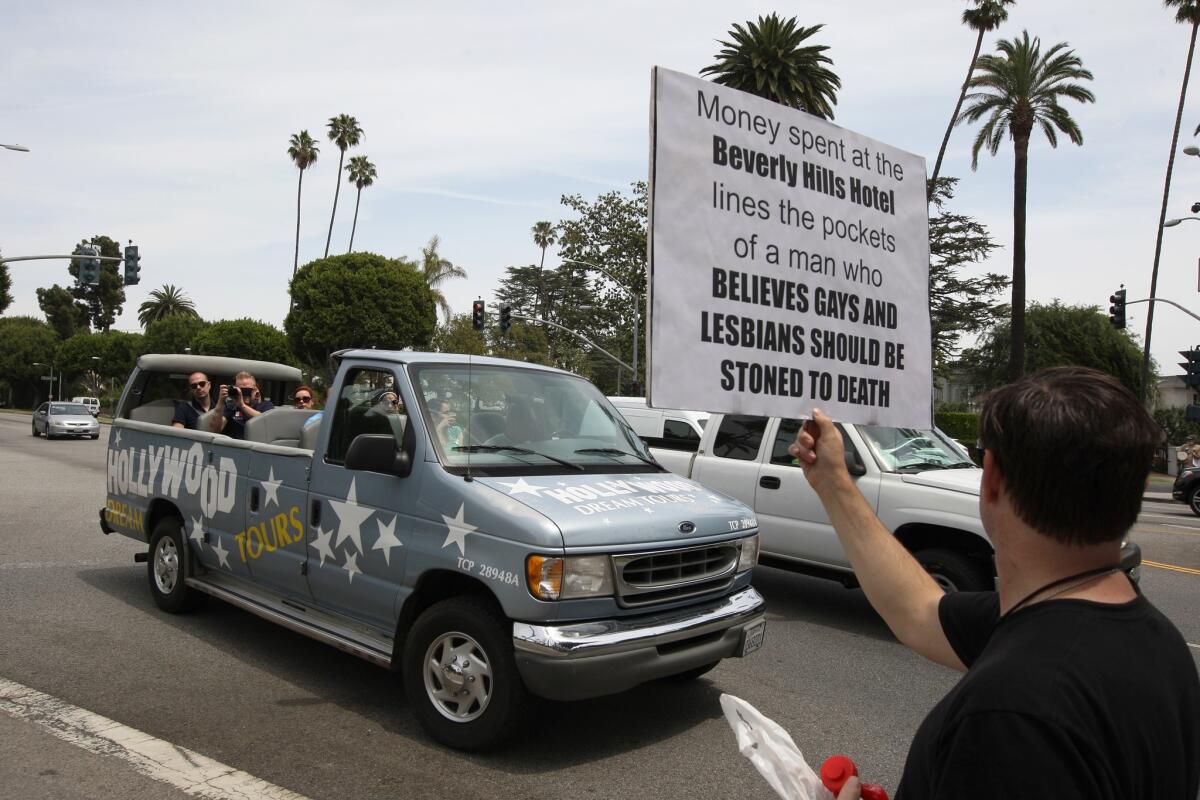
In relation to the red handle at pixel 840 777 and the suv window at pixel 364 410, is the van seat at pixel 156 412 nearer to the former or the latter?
the suv window at pixel 364 410

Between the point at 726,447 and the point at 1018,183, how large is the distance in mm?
26309

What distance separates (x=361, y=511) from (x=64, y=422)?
34386 millimetres

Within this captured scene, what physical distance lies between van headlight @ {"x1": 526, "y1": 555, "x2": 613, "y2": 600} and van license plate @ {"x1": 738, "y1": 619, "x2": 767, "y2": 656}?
107 centimetres

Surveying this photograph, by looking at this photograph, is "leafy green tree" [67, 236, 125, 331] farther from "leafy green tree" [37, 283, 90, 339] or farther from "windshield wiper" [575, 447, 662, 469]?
"windshield wiper" [575, 447, 662, 469]

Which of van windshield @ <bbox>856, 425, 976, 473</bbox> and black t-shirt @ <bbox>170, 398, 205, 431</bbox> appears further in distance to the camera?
black t-shirt @ <bbox>170, 398, 205, 431</bbox>

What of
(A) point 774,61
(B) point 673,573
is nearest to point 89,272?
(A) point 774,61

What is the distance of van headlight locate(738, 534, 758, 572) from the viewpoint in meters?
5.23

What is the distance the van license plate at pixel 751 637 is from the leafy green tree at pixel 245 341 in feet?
204

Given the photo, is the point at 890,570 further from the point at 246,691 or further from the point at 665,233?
the point at 246,691

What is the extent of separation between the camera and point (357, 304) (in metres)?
54.9

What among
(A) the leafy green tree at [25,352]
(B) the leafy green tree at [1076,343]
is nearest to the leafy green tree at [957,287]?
(B) the leafy green tree at [1076,343]

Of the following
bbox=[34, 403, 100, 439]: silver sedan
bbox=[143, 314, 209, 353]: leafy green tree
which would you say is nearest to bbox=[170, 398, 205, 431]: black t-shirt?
bbox=[34, 403, 100, 439]: silver sedan

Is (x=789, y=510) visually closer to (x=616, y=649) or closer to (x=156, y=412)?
(x=616, y=649)

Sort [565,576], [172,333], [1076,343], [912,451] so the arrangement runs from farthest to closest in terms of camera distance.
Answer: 1. [172,333]
2. [1076,343]
3. [912,451]
4. [565,576]
